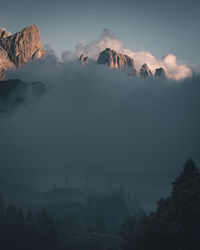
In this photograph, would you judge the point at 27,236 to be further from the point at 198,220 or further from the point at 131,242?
the point at 198,220

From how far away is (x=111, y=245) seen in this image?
15950 centimetres

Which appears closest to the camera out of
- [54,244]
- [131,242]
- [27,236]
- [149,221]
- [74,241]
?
[149,221]

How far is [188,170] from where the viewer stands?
94.1 m

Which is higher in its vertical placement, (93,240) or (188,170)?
(188,170)

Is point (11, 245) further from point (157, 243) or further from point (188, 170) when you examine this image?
point (188, 170)

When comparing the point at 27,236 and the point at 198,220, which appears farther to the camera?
the point at 27,236

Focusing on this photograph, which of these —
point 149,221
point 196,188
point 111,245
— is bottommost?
point 111,245

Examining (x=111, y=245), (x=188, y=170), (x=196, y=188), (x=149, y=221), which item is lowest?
(x=111, y=245)

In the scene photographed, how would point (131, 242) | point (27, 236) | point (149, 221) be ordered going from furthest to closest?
point (27, 236) → point (131, 242) → point (149, 221)

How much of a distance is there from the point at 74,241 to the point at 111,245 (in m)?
18.1

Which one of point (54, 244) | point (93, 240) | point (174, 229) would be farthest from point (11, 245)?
point (174, 229)

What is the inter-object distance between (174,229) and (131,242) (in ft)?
135

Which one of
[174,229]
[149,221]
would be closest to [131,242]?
[149,221]

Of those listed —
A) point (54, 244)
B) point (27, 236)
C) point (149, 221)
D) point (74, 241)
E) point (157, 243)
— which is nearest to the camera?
point (157, 243)
